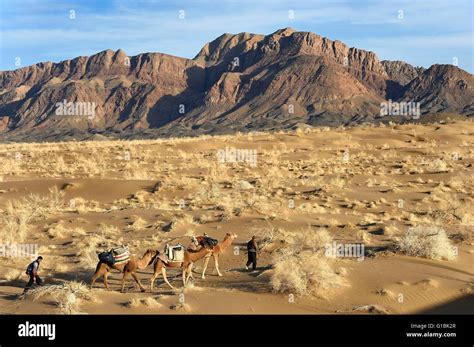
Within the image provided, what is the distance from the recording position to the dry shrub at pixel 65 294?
34.4 feet

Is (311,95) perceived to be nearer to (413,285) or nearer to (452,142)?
(452,142)

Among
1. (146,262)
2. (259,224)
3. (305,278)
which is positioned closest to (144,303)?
(146,262)

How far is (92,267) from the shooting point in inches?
570

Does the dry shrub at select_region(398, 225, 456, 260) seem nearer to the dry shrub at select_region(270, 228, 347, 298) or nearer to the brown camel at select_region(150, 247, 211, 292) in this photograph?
the dry shrub at select_region(270, 228, 347, 298)

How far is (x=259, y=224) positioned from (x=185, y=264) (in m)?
5.99

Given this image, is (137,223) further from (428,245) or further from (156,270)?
(428,245)

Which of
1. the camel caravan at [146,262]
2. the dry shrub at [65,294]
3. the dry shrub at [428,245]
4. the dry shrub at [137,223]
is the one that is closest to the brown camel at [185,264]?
the camel caravan at [146,262]

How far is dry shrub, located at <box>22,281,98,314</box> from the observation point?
1048 cm

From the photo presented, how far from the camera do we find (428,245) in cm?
1423

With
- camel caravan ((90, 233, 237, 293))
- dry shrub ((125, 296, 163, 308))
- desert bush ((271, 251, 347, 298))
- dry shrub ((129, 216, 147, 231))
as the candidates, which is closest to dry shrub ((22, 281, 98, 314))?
camel caravan ((90, 233, 237, 293))

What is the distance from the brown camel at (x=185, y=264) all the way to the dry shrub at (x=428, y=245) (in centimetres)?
531

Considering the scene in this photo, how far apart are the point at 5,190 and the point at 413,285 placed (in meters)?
21.8

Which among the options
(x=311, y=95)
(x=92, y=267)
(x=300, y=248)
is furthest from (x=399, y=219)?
(x=311, y=95)

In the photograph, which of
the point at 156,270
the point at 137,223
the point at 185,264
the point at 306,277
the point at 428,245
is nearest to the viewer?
the point at 306,277
